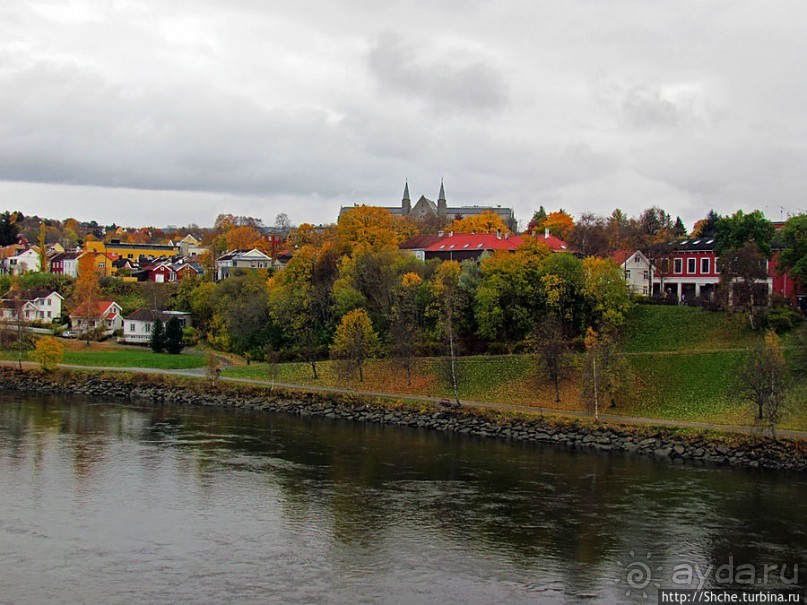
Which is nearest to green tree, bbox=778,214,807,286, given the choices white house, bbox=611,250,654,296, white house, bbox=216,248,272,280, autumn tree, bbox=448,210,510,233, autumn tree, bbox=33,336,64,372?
white house, bbox=611,250,654,296

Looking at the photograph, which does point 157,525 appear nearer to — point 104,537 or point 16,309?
point 104,537

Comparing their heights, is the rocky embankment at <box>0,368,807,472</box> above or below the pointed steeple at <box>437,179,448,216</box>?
below

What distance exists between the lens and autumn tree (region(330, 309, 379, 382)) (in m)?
42.2

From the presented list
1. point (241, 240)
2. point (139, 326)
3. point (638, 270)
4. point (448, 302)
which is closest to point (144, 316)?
point (139, 326)

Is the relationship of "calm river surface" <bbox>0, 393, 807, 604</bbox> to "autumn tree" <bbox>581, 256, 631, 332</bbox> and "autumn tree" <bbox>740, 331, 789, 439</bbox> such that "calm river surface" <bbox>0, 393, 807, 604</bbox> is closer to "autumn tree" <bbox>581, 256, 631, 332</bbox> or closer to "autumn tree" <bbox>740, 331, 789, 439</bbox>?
"autumn tree" <bbox>740, 331, 789, 439</bbox>

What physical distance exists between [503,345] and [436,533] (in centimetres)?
2341

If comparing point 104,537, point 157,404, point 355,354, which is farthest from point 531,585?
point 157,404

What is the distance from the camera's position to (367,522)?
867 inches

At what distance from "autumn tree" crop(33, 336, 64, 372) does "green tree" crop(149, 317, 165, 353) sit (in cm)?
786

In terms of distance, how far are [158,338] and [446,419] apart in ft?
87.7

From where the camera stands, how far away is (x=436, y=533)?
2127 cm

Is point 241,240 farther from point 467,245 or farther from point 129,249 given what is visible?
point 467,245

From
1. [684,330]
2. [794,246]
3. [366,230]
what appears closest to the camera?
[684,330]

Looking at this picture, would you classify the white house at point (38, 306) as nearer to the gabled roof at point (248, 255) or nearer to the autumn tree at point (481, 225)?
the gabled roof at point (248, 255)
